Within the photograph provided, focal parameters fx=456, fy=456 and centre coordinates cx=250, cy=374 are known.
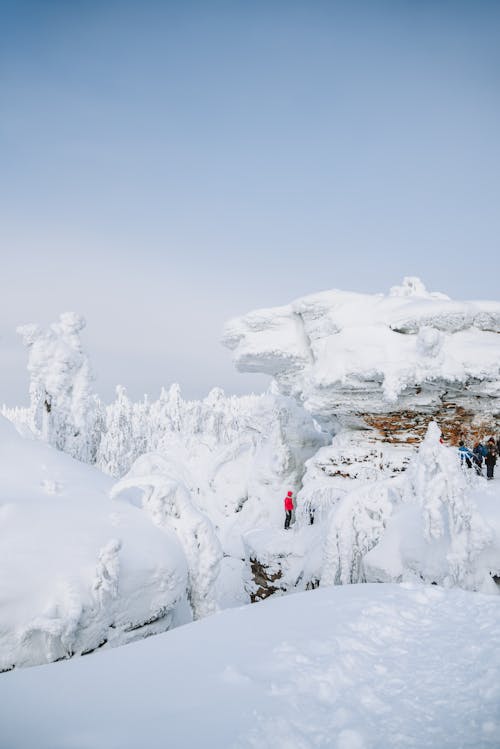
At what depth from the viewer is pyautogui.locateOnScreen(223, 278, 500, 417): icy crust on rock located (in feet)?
47.2

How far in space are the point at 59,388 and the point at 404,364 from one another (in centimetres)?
1531

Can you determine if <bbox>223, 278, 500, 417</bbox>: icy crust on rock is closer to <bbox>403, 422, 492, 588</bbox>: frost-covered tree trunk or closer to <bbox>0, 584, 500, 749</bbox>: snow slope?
<bbox>403, 422, 492, 588</bbox>: frost-covered tree trunk

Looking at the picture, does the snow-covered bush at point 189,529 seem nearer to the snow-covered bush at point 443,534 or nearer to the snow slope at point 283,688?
the snow slope at point 283,688

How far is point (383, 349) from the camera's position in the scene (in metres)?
15.0

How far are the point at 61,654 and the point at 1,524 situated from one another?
171 cm

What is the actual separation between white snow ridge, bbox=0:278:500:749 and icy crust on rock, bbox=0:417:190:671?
1.0 inches

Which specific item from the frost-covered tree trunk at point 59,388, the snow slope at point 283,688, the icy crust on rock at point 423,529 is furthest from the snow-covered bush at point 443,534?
the frost-covered tree trunk at point 59,388

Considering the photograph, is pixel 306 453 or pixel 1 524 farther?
pixel 306 453

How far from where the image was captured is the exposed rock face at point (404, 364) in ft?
47.3

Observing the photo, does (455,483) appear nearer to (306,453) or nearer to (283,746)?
(283,746)

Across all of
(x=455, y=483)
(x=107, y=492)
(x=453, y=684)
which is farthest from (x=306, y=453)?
(x=453, y=684)

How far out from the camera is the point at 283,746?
2.45m

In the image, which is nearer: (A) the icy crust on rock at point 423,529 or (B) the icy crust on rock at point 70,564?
(B) the icy crust on rock at point 70,564

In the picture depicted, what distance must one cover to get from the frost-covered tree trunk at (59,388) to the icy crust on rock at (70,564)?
46.3 feet
